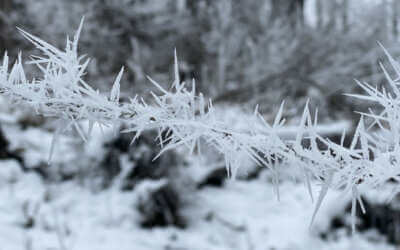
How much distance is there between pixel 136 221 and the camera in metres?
1.94

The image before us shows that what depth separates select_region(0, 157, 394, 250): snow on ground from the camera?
172cm

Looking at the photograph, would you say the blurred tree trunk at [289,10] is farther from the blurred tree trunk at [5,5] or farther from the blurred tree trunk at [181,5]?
the blurred tree trunk at [5,5]

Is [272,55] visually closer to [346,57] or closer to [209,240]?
[346,57]

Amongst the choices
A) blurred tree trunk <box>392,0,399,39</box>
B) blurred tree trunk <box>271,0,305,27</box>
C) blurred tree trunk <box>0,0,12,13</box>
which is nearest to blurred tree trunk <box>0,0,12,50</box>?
blurred tree trunk <box>0,0,12,13</box>

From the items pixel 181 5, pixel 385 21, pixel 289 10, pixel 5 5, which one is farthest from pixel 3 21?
pixel 385 21

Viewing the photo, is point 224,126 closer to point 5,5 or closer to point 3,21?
point 3,21

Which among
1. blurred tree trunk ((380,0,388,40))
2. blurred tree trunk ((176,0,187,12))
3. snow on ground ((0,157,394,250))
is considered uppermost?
blurred tree trunk ((176,0,187,12))

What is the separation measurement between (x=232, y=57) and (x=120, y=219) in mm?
2438

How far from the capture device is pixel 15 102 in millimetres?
338

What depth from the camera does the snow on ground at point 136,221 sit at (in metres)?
1.72

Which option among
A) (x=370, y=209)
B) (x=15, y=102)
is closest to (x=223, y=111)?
(x=370, y=209)

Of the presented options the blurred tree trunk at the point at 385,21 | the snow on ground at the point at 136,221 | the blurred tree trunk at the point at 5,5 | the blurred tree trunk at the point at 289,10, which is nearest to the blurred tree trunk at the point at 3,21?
the blurred tree trunk at the point at 5,5

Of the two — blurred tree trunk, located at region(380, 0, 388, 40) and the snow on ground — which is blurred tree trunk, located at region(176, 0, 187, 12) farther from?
the snow on ground

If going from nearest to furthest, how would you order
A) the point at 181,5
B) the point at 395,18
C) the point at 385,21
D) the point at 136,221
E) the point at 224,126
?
the point at 224,126 < the point at 136,221 < the point at 385,21 < the point at 395,18 < the point at 181,5
